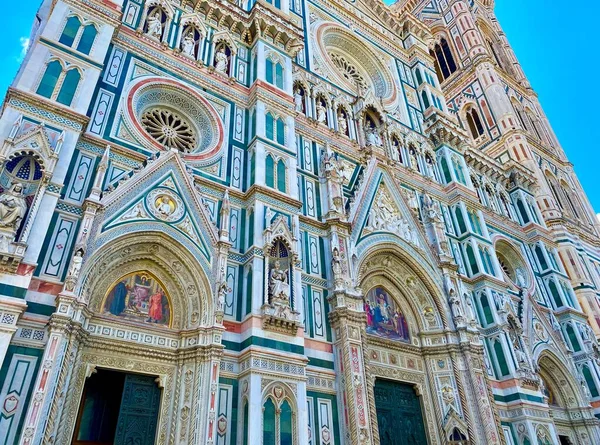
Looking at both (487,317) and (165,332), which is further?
(487,317)

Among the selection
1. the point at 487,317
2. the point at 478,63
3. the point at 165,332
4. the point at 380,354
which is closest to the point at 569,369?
the point at 487,317

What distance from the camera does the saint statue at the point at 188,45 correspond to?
13555 mm

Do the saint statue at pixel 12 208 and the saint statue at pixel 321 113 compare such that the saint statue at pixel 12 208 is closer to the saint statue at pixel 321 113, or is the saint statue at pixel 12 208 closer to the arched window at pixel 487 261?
the saint statue at pixel 321 113

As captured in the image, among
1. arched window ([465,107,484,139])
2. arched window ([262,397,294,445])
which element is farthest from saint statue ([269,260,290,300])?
arched window ([465,107,484,139])

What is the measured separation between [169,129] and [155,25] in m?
3.44

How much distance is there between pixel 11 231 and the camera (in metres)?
7.87

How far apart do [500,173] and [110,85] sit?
737 inches

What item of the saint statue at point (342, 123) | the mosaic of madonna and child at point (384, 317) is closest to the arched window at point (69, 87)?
the saint statue at point (342, 123)

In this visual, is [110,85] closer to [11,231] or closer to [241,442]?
[11,231]

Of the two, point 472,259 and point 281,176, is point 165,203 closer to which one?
point 281,176

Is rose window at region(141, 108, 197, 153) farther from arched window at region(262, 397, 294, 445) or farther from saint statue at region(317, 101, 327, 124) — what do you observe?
arched window at region(262, 397, 294, 445)

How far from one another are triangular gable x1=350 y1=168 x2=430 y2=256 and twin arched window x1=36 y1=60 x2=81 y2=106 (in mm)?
8148

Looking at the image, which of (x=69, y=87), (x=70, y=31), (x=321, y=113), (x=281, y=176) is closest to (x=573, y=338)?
(x=321, y=113)

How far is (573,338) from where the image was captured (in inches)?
740
